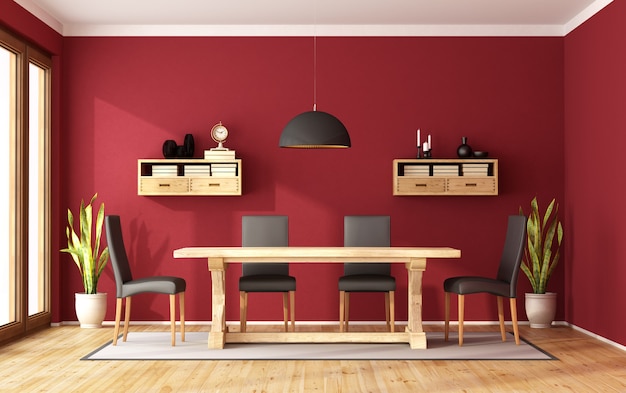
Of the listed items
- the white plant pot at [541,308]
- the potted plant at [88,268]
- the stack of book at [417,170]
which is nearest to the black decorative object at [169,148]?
the potted plant at [88,268]

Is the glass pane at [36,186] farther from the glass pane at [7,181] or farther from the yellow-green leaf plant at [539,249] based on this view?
the yellow-green leaf plant at [539,249]

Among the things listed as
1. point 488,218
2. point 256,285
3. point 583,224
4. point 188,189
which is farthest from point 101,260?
point 583,224

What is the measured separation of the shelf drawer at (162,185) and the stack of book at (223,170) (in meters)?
0.26

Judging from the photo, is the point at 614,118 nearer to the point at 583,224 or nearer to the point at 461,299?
the point at 583,224

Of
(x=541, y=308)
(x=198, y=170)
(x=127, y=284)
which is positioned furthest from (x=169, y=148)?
(x=541, y=308)

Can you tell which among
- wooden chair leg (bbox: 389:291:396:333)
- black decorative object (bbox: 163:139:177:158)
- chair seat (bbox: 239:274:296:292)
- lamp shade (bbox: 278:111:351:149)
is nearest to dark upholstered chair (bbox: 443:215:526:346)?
wooden chair leg (bbox: 389:291:396:333)

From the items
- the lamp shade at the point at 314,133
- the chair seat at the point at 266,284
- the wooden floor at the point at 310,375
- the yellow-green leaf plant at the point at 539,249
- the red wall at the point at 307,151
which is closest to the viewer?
the wooden floor at the point at 310,375

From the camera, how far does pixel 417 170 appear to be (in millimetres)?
7051

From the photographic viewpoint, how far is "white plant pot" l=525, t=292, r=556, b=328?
22.7 ft

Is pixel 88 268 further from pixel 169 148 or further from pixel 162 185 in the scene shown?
pixel 169 148

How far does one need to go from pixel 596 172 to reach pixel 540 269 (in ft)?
3.44

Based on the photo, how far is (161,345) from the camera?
19.5 ft

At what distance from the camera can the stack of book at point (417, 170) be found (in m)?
7.04

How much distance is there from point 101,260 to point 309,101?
2424 mm
